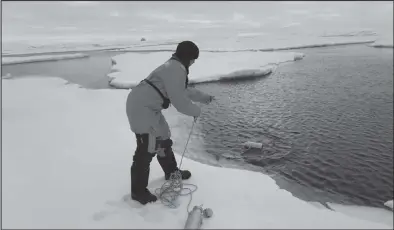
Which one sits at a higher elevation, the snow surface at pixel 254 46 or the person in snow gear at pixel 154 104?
the snow surface at pixel 254 46

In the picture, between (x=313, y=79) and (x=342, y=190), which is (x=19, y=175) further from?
(x=313, y=79)

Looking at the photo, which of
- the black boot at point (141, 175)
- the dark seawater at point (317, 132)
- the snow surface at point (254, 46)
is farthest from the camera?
the snow surface at point (254, 46)

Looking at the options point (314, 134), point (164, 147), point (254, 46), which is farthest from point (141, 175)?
point (254, 46)

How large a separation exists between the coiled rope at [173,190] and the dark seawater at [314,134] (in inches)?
77.8

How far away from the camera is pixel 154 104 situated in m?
2.95

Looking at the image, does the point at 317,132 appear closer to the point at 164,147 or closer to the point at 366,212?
Answer: the point at 366,212

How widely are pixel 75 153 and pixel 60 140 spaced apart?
0.88 meters

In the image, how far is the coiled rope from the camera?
3.23 meters

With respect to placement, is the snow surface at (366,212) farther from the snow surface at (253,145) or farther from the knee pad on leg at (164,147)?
the knee pad on leg at (164,147)

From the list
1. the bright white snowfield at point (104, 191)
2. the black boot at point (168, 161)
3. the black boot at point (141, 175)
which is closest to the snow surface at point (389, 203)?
the bright white snowfield at point (104, 191)

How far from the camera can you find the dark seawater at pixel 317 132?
513cm

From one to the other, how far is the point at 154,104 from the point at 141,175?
2.78 feet

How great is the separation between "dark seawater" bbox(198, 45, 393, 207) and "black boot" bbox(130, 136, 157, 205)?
2.95 m

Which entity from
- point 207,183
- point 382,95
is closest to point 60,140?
point 207,183
